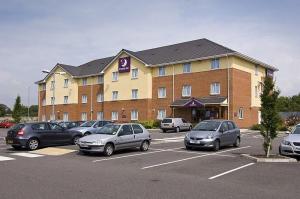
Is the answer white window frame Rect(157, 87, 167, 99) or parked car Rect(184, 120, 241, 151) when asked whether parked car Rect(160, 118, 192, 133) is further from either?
parked car Rect(184, 120, 241, 151)

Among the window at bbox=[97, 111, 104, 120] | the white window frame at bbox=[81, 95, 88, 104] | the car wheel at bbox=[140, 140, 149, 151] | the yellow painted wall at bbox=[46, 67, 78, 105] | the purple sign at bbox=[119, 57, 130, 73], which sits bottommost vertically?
the car wheel at bbox=[140, 140, 149, 151]

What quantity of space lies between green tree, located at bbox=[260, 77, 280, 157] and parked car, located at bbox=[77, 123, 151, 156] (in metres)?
5.61

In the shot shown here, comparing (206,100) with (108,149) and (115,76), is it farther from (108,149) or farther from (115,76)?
(108,149)

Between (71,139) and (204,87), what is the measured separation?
81.1ft

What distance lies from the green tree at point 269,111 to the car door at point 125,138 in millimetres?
5775

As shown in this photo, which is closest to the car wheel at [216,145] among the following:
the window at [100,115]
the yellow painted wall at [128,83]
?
the yellow painted wall at [128,83]

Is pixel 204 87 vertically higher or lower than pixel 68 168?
higher

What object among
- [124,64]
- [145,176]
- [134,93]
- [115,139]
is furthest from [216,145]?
[124,64]

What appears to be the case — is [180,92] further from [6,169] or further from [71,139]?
[6,169]

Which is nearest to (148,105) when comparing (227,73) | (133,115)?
(133,115)

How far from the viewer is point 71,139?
72.2ft

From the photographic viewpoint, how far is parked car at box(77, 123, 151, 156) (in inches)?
656

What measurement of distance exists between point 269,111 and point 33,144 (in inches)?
443

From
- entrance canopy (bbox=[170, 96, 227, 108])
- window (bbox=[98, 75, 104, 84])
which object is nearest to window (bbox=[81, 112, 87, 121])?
window (bbox=[98, 75, 104, 84])
